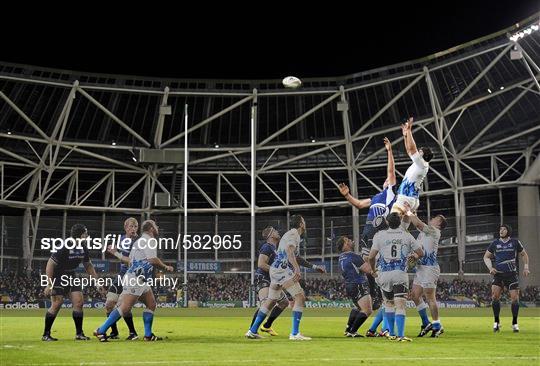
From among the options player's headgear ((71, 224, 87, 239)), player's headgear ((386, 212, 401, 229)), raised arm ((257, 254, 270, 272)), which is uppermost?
player's headgear ((386, 212, 401, 229))

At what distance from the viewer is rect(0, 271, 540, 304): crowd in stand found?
3325 centimetres

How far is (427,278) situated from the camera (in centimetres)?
1858

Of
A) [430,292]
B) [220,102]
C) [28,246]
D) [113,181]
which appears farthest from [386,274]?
[113,181]

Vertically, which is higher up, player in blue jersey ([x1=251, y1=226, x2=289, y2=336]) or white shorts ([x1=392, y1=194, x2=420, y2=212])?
white shorts ([x1=392, y1=194, x2=420, y2=212])

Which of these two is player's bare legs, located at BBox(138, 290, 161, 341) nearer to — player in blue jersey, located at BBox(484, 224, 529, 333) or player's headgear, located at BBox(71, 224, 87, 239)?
player's headgear, located at BBox(71, 224, 87, 239)

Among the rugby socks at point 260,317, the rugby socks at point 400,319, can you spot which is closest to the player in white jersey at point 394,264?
the rugby socks at point 400,319

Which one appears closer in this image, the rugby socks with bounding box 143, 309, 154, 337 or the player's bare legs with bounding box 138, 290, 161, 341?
the player's bare legs with bounding box 138, 290, 161, 341

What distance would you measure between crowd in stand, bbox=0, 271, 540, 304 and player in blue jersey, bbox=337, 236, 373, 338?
14483mm

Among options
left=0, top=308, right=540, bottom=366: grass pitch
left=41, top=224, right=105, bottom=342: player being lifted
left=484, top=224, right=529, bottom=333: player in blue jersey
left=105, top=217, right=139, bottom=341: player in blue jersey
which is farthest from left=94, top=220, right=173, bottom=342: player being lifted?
left=484, top=224, right=529, bottom=333: player in blue jersey

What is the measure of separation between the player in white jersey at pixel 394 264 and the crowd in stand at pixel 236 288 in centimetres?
1673

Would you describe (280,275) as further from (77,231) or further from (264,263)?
(77,231)

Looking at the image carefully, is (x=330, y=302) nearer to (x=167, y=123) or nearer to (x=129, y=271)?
(x=129, y=271)

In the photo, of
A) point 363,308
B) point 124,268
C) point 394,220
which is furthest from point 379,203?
point 124,268

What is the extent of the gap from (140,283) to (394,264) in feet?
17.9
